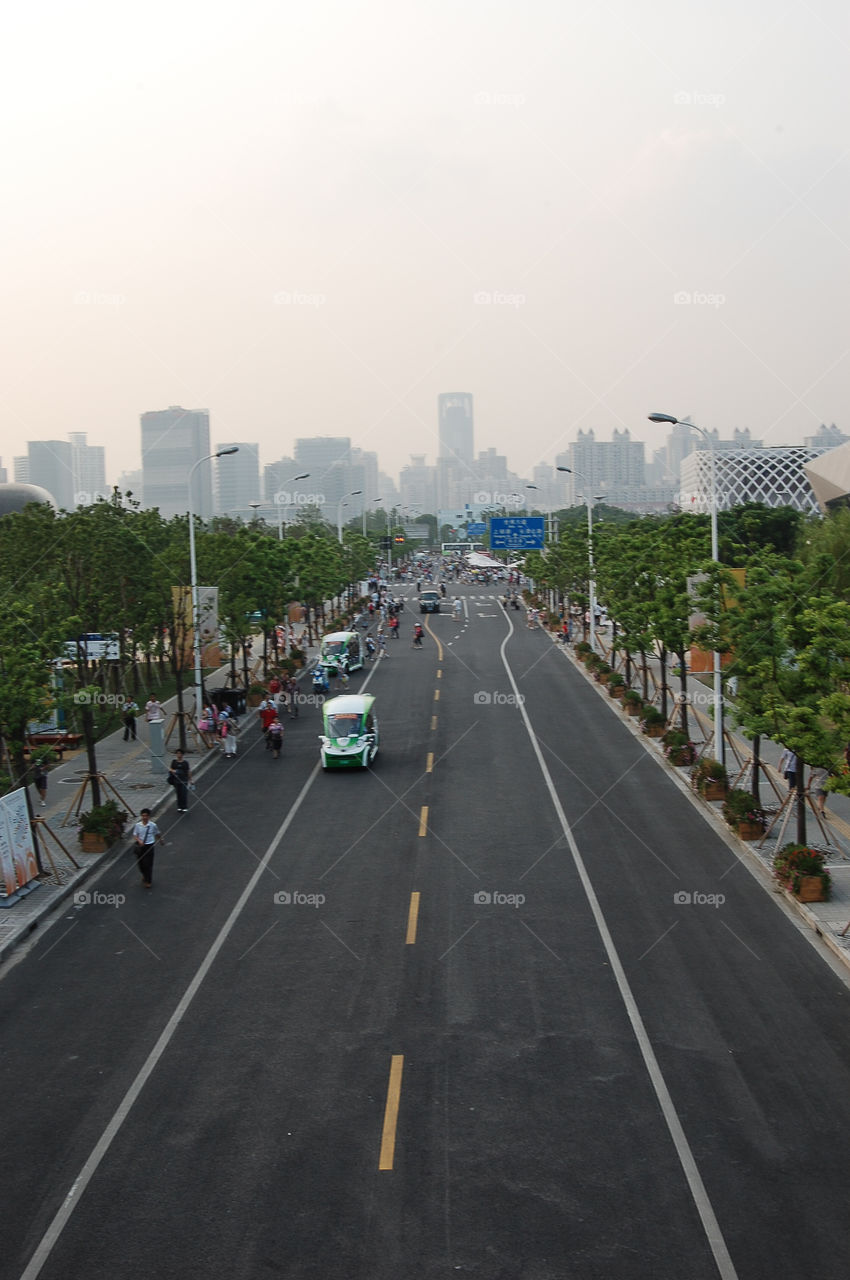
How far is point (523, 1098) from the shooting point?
1243 centimetres

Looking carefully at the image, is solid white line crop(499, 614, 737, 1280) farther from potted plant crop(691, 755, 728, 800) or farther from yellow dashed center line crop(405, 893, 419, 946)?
potted plant crop(691, 755, 728, 800)

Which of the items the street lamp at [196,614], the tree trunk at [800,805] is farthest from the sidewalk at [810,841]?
the street lamp at [196,614]

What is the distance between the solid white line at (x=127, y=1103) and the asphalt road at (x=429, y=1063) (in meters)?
0.04

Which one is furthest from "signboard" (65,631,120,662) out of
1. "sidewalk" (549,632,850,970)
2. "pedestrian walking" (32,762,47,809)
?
"sidewalk" (549,632,850,970)

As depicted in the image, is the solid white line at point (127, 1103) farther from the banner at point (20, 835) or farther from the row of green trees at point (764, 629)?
the row of green trees at point (764, 629)

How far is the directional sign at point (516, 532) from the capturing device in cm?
8350

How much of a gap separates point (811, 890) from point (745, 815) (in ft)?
13.3

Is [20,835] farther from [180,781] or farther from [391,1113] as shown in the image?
[391,1113]

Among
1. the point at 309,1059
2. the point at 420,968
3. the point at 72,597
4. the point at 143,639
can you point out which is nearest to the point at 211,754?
the point at 143,639

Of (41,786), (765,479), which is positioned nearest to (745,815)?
(41,786)

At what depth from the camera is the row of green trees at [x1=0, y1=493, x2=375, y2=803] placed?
21.0 m

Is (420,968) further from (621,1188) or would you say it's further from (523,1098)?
(621,1188)

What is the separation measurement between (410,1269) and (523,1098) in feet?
10.6

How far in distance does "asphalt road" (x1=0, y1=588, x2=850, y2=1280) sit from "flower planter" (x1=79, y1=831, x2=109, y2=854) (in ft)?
3.92
